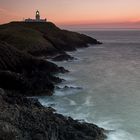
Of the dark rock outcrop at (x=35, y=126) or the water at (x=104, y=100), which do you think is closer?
the dark rock outcrop at (x=35, y=126)

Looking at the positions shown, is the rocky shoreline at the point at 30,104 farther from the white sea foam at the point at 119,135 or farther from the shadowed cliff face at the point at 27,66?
the white sea foam at the point at 119,135

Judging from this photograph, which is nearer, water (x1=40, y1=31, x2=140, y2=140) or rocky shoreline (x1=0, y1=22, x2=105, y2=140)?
rocky shoreline (x1=0, y1=22, x2=105, y2=140)

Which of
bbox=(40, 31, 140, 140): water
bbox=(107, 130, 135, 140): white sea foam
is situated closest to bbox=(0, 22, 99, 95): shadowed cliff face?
bbox=(40, 31, 140, 140): water

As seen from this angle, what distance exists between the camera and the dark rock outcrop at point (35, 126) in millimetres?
20250

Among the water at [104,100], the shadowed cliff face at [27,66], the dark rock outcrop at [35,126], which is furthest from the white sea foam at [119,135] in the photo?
the shadowed cliff face at [27,66]

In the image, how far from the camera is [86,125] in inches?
966

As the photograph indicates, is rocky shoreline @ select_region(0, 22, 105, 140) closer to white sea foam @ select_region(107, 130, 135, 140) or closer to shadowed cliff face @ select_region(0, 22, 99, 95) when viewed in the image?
shadowed cliff face @ select_region(0, 22, 99, 95)

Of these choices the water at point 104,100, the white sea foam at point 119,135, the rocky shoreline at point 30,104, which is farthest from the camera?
the water at point 104,100

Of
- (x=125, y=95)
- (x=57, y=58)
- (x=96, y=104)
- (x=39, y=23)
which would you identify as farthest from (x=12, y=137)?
(x=39, y=23)

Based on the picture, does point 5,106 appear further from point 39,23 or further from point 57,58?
point 39,23

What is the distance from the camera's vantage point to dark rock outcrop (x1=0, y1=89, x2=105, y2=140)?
66.4 feet

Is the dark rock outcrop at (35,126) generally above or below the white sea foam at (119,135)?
above

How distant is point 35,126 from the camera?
2141cm

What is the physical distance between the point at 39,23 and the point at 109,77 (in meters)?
74.3
